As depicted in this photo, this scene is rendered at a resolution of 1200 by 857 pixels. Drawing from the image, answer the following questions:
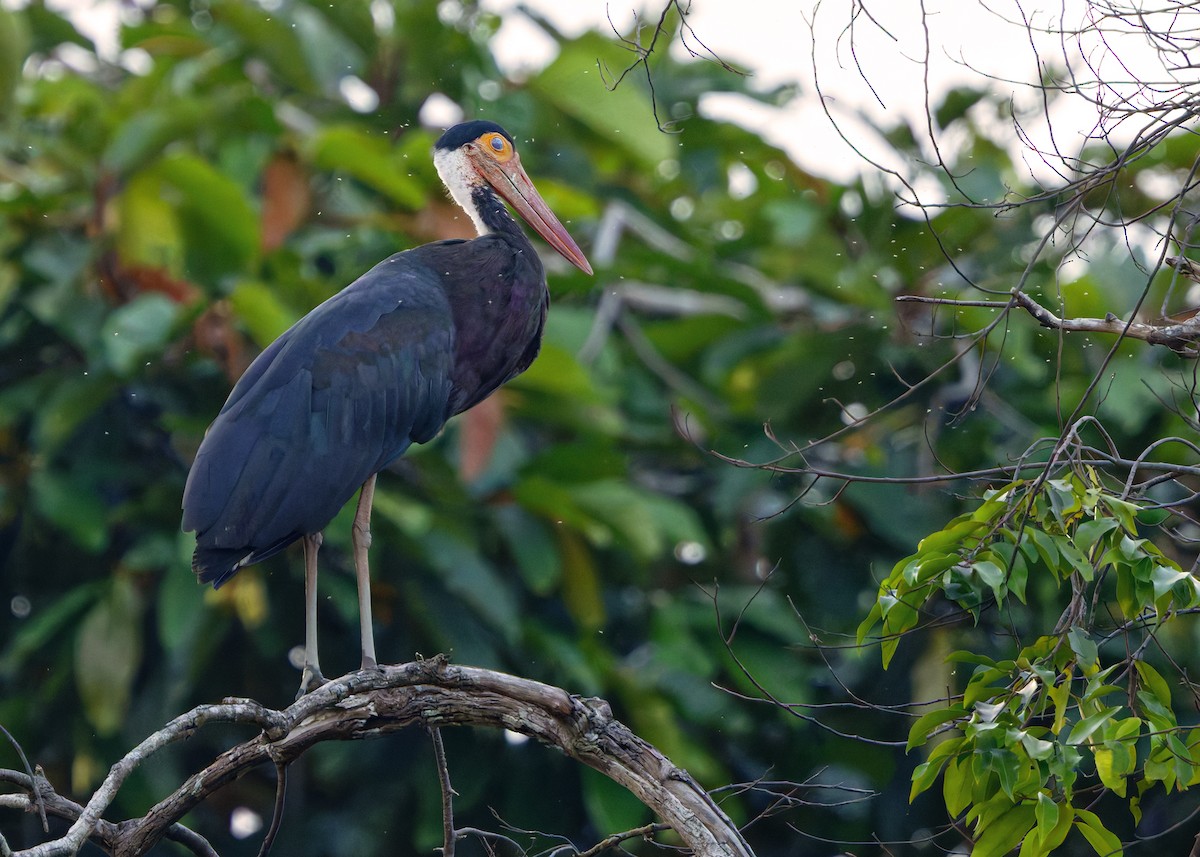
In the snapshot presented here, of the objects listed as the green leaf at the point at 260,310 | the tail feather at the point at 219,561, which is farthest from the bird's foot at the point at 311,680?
the green leaf at the point at 260,310

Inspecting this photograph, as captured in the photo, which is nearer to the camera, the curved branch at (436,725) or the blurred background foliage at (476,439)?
the curved branch at (436,725)

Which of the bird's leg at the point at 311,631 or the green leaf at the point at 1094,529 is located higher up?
the green leaf at the point at 1094,529

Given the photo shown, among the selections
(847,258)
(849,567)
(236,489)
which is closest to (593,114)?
(847,258)

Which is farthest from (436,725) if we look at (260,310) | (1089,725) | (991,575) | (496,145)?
(260,310)

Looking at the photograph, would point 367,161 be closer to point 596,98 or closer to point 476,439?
point 476,439

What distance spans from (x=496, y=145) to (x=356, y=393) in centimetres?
138

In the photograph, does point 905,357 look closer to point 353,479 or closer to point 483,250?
point 483,250

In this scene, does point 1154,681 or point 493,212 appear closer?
point 1154,681

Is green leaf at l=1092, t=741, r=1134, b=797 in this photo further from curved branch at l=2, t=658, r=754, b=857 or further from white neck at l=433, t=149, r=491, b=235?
white neck at l=433, t=149, r=491, b=235

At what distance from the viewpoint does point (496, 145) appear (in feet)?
18.3

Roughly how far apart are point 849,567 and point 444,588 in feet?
7.40

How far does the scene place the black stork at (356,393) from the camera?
14.3 ft

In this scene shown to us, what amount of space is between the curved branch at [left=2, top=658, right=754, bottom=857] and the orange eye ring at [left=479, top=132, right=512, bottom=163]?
2.52m

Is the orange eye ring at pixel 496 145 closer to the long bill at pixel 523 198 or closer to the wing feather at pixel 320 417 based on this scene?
the long bill at pixel 523 198
